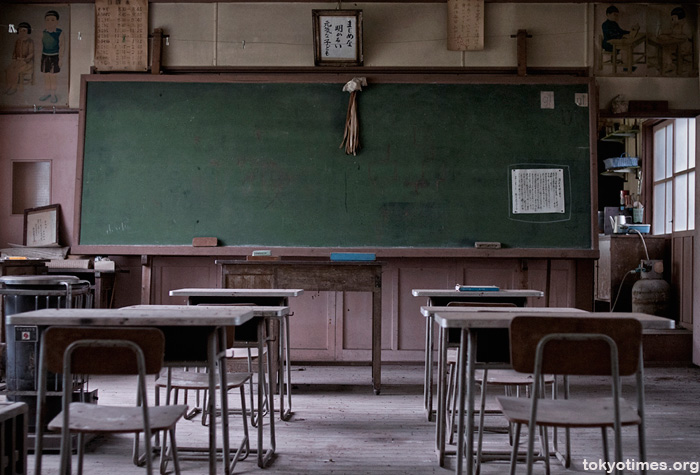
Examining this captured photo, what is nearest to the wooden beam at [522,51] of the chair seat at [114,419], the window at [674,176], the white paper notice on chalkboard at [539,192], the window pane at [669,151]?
the white paper notice on chalkboard at [539,192]

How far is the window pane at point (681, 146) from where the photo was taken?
233 inches

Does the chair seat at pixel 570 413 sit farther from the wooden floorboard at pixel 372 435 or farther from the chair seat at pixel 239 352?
the chair seat at pixel 239 352

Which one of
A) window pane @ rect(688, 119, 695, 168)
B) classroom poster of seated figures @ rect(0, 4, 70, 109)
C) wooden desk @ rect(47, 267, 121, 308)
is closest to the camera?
wooden desk @ rect(47, 267, 121, 308)

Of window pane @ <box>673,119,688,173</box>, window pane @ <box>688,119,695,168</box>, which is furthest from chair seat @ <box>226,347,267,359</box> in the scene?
window pane @ <box>673,119,688,173</box>

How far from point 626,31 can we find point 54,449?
5304mm

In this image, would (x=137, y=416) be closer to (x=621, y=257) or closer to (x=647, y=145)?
(x=621, y=257)

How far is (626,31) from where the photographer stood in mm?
5215

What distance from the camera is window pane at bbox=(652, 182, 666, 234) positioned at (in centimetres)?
666

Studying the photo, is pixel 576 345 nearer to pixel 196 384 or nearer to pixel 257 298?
pixel 196 384

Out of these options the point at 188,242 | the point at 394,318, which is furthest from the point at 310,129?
the point at 394,318

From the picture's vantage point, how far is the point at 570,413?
196 cm

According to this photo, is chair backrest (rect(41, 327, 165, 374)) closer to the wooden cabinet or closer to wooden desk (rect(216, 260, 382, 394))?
wooden desk (rect(216, 260, 382, 394))

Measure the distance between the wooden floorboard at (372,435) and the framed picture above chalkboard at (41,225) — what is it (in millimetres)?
1462

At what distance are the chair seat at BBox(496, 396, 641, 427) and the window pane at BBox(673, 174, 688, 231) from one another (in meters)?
4.60
